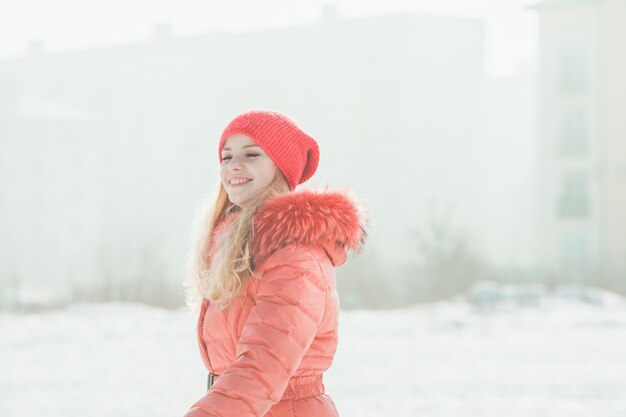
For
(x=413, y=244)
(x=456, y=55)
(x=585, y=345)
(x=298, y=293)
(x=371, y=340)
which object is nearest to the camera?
(x=298, y=293)

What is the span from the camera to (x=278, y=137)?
134 cm

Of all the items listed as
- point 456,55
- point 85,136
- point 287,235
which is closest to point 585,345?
point 287,235

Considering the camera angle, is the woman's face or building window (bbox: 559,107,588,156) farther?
building window (bbox: 559,107,588,156)

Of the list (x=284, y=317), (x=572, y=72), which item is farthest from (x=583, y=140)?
(x=284, y=317)

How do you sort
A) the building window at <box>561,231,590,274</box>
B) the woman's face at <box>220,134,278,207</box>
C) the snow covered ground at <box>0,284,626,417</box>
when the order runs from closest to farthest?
the woman's face at <box>220,134,278,207</box> → the snow covered ground at <box>0,284,626,417</box> → the building window at <box>561,231,590,274</box>

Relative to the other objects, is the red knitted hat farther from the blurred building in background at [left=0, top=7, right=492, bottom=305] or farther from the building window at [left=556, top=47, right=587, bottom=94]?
the blurred building in background at [left=0, top=7, right=492, bottom=305]

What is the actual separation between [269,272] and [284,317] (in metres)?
0.08

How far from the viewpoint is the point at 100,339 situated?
25.1ft

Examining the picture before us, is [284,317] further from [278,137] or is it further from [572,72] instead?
[572,72]

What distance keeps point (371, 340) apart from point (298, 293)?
20.9 feet

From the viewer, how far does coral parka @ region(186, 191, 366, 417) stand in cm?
108

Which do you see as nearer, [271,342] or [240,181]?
[271,342]

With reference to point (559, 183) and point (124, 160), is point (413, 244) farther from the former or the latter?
point (124, 160)

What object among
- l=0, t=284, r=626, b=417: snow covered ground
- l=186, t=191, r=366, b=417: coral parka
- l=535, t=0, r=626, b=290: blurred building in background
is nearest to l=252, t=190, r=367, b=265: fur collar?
l=186, t=191, r=366, b=417: coral parka
